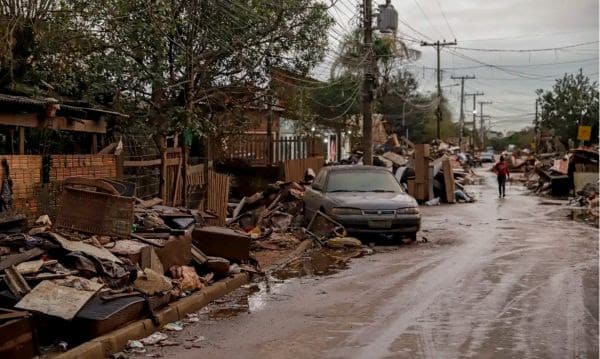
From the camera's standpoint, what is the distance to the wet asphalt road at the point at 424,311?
6898 mm

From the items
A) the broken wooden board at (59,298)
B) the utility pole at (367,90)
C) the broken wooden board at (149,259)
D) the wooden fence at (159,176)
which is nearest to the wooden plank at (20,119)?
the wooden fence at (159,176)

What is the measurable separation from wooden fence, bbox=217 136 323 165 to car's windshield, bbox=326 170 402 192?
6561mm

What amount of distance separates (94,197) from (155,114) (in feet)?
18.8

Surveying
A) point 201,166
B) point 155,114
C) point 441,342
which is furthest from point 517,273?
point 201,166

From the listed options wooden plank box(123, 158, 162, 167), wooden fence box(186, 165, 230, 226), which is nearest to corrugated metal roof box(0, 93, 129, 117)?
wooden plank box(123, 158, 162, 167)

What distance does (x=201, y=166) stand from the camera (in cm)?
2000

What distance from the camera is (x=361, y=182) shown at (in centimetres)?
1702

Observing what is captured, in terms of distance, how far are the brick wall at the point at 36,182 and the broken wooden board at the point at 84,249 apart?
8.79ft

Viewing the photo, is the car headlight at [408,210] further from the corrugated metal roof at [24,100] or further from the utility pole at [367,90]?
the utility pole at [367,90]

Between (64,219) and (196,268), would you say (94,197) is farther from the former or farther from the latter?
(196,268)

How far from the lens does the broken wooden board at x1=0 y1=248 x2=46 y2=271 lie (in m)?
7.53

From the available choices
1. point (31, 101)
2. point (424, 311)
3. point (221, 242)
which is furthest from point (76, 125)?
point (424, 311)

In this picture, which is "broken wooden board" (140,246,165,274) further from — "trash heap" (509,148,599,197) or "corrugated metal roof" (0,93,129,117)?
"trash heap" (509,148,599,197)

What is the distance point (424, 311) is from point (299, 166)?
1740 centimetres
